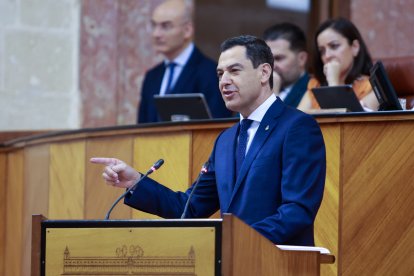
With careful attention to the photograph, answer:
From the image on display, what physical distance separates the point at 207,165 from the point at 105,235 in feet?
2.13

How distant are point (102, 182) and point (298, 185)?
219 cm

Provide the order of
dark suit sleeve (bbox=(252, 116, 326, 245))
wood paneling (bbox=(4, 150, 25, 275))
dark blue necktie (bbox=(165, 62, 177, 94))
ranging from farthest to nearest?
1. dark blue necktie (bbox=(165, 62, 177, 94))
2. wood paneling (bbox=(4, 150, 25, 275))
3. dark suit sleeve (bbox=(252, 116, 326, 245))

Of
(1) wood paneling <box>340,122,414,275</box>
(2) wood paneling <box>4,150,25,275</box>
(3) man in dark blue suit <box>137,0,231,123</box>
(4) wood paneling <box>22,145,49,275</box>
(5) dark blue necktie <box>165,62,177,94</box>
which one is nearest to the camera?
(1) wood paneling <box>340,122,414,275</box>

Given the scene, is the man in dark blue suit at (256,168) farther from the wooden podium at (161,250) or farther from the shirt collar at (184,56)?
the shirt collar at (184,56)

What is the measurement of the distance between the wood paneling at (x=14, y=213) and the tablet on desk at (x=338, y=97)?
192 centimetres

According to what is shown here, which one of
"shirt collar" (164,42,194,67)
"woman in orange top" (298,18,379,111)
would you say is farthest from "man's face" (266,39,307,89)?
"shirt collar" (164,42,194,67)

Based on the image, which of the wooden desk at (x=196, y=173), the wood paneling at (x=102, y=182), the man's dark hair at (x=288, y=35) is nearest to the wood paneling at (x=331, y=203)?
the wooden desk at (x=196, y=173)

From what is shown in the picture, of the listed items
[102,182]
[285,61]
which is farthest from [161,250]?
[285,61]

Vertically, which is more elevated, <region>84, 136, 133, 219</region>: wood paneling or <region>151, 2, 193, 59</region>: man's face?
<region>151, 2, 193, 59</region>: man's face

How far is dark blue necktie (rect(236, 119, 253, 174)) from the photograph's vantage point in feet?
13.6

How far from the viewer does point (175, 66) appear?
7035 mm

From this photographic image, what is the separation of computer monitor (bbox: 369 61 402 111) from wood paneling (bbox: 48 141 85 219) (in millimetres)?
1602

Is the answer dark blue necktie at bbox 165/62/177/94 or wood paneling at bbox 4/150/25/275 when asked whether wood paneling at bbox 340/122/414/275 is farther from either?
wood paneling at bbox 4/150/25/275

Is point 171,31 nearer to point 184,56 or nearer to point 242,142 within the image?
point 184,56
